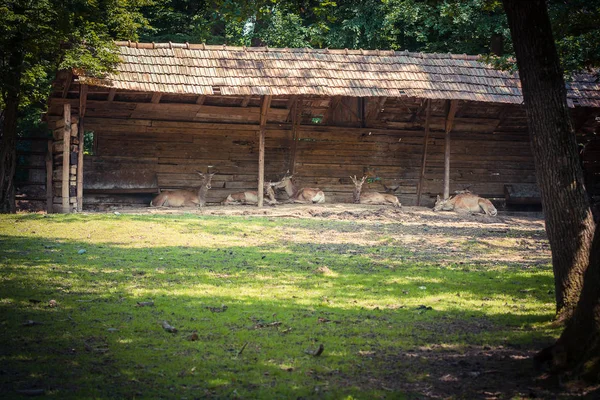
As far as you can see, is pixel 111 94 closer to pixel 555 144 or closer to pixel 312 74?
pixel 312 74

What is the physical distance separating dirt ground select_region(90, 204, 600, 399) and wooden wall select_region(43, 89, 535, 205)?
2.02 m

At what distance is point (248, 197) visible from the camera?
808 inches

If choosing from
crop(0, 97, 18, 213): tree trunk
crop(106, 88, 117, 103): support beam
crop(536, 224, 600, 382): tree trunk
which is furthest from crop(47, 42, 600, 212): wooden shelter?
crop(536, 224, 600, 382): tree trunk

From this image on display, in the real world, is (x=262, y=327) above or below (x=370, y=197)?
below

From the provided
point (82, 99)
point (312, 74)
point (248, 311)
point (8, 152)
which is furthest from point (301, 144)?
point (248, 311)

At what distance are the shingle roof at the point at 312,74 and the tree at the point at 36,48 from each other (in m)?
0.71

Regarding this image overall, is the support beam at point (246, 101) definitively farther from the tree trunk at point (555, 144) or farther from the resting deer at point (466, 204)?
the tree trunk at point (555, 144)

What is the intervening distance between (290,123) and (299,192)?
7.85 feet

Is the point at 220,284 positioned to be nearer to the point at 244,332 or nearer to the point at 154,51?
the point at 244,332

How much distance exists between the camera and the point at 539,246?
551 inches

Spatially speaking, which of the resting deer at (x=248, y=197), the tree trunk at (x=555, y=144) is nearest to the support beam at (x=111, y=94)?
the resting deer at (x=248, y=197)

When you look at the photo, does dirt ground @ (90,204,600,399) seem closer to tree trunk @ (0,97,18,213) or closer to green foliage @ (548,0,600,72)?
tree trunk @ (0,97,18,213)

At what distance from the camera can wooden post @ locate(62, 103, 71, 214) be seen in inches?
691

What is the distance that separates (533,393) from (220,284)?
5.10 meters
